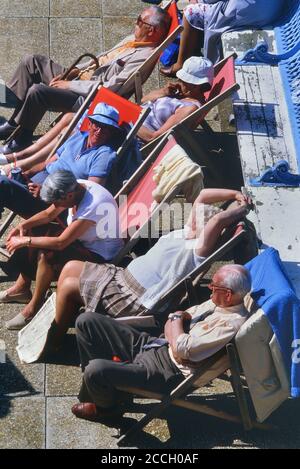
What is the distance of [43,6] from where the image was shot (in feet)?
35.1

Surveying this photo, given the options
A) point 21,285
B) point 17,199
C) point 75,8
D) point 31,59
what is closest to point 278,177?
point 17,199

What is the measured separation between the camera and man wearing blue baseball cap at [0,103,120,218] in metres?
7.65

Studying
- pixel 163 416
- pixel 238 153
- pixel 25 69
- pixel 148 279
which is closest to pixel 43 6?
pixel 25 69

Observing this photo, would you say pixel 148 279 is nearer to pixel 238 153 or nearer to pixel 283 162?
pixel 283 162

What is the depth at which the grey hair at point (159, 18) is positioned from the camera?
29.3 ft

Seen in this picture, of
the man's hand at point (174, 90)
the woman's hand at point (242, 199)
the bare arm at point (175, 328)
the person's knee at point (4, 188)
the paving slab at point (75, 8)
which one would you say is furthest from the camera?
the paving slab at point (75, 8)

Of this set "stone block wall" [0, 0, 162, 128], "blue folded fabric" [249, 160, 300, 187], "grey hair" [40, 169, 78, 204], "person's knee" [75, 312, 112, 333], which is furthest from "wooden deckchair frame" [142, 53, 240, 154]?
"person's knee" [75, 312, 112, 333]

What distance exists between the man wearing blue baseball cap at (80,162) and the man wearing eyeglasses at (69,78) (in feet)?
2.39

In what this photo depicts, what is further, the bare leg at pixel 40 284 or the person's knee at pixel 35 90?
the person's knee at pixel 35 90

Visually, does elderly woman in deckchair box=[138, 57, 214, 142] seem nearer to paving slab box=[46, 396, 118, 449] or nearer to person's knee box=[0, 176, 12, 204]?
person's knee box=[0, 176, 12, 204]

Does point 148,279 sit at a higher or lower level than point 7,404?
higher

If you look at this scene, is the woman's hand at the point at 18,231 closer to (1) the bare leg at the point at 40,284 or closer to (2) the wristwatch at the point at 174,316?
(1) the bare leg at the point at 40,284

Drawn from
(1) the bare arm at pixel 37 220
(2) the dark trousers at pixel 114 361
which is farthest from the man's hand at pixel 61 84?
(2) the dark trousers at pixel 114 361
